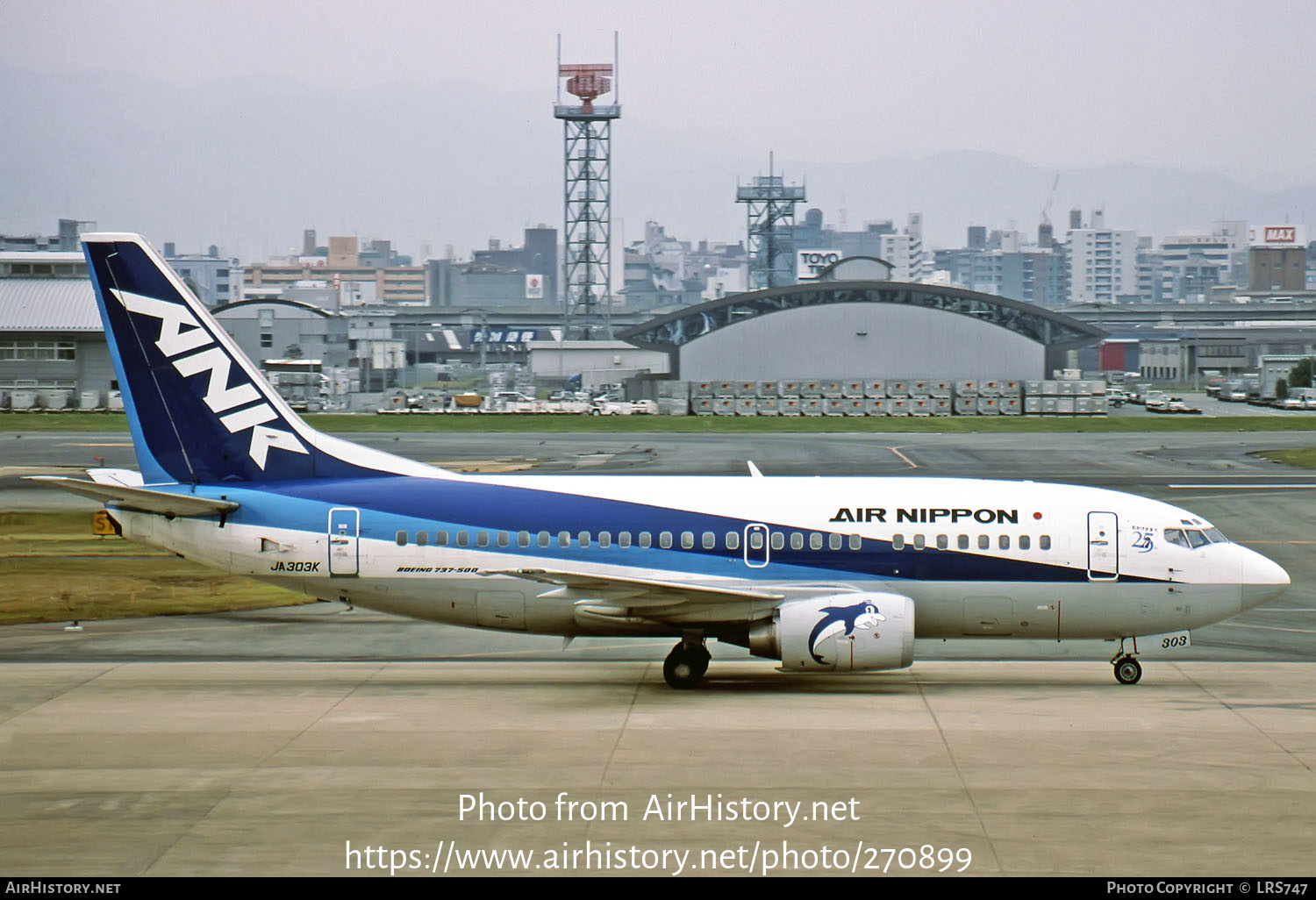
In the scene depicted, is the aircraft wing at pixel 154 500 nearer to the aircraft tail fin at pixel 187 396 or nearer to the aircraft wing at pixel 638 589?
the aircraft tail fin at pixel 187 396

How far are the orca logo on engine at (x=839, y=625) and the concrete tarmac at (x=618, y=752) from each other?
3.34 ft

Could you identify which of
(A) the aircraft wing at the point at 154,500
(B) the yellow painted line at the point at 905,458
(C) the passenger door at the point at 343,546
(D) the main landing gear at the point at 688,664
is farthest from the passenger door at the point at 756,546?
(B) the yellow painted line at the point at 905,458

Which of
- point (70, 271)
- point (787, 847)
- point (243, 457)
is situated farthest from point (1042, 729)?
point (70, 271)

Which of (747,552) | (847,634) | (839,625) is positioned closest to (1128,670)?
(847,634)

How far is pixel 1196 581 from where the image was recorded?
25109 millimetres

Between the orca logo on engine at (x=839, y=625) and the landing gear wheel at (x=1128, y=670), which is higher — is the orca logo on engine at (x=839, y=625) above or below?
above

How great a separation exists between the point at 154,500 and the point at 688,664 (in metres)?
10.3

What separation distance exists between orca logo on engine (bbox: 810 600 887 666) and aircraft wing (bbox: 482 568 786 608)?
1.04 meters

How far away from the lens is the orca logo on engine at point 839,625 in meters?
23.9

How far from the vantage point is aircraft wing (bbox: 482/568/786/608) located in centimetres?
2342

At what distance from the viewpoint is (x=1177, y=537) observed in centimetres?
2541

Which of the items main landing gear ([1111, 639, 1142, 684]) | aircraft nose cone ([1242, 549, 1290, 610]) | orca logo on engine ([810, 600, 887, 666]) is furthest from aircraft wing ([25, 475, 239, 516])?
aircraft nose cone ([1242, 549, 1290, 610])

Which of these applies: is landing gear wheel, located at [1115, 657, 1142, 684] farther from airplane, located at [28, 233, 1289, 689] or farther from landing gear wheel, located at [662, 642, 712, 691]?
landing gear wheel, located at [662, 642, 712, 691]
